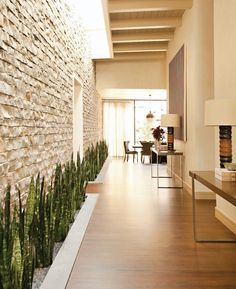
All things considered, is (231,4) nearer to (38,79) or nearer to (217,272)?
(38,79)

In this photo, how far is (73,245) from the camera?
126 inches

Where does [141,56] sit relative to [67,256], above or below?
above

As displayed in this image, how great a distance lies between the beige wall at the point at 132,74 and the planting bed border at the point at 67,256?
23.8 ft

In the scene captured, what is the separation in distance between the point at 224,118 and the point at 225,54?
1209mm

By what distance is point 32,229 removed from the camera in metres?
2.47

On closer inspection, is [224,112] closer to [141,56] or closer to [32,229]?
[32,229]

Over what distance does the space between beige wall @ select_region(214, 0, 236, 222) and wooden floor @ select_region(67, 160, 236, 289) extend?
2.43 ft

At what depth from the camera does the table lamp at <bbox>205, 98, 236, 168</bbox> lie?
126 inches

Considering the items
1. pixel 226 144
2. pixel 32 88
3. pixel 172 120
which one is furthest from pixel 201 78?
pixel 32 88

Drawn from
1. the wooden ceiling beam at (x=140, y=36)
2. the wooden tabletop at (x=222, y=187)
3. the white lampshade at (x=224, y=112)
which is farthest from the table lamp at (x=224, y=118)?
the wooden ceiling beam at (x=140, y=36)

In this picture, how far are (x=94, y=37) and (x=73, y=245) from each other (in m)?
5.59

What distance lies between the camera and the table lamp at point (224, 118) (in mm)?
3207

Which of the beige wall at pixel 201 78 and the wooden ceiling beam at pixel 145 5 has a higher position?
the wooden ceiling beam at pixel 145 5

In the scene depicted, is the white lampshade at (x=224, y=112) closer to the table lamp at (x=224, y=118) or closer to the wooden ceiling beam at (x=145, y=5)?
the table lamp at (x=224, y=118)
